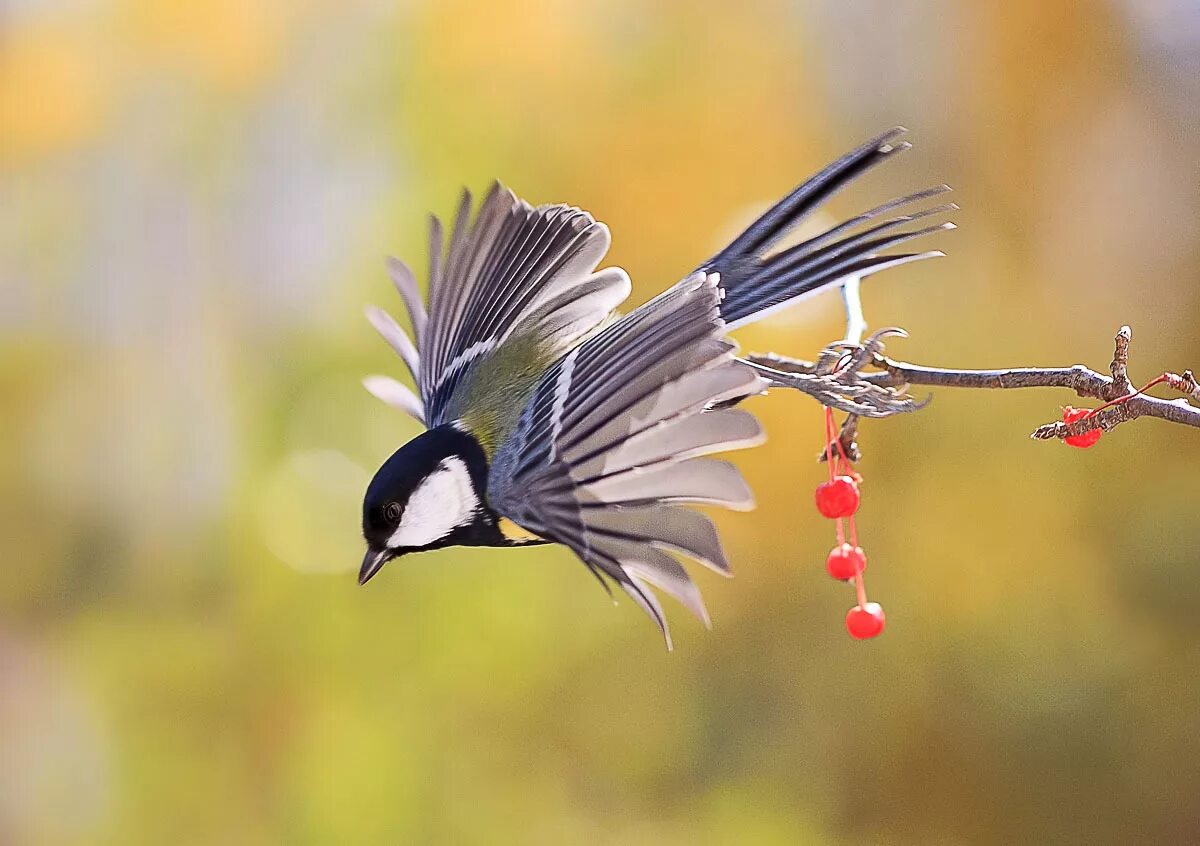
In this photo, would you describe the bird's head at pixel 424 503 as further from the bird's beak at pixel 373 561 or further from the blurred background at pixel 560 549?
the blurred background at pixel 560 549

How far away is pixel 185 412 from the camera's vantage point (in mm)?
1180

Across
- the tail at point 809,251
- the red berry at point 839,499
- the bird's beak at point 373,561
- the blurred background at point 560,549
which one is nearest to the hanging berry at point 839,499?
the red berry at point 839,499

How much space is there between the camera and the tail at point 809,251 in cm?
49

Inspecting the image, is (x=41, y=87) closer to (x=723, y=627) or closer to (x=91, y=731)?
(x=91, y=731)

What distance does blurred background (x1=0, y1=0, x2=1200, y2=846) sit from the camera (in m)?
1.11

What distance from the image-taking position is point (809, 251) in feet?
1.77

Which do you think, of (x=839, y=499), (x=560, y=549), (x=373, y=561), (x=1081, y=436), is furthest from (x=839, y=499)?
(x=560, y=549)

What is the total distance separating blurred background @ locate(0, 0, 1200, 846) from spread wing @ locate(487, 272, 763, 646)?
0.70 m

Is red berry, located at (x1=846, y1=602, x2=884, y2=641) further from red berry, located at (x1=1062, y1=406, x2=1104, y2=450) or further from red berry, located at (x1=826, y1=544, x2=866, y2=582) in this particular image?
red berry, located at (x1=1062, y1=406, x2=1104, y2=450)

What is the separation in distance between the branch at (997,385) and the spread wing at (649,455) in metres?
0.05

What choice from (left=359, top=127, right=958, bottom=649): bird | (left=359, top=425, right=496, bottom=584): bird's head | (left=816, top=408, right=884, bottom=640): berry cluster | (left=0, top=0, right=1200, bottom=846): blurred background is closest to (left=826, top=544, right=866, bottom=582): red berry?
(left=816, top=408, right=884, bottom=640): berry cluster

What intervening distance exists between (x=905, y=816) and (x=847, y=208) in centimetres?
62

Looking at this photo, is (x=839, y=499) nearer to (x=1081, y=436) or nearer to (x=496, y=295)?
(x=1081, y=436)

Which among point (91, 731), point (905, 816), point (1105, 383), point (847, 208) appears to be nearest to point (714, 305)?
point (1105, 383)
